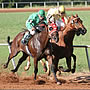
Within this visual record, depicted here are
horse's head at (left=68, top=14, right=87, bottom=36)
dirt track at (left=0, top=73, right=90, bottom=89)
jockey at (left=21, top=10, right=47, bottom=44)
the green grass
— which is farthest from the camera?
the green grass

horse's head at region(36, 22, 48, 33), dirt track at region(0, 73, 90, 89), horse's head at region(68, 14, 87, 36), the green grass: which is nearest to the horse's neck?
horse's head at region(68, 14, 87, 36)

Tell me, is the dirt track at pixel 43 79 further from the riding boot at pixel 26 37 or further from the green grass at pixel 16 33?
the riding boot at pixel 26 37

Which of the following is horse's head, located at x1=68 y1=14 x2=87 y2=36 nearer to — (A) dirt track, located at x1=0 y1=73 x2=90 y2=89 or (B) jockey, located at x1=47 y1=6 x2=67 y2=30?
(B) jockey, located at x1=47 y1=6 x2=67 y2=30

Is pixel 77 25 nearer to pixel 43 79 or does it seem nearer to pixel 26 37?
pixel 26 37

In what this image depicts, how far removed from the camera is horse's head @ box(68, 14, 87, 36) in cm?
786

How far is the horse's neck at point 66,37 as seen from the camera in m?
8.20

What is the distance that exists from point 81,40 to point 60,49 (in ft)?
28.6

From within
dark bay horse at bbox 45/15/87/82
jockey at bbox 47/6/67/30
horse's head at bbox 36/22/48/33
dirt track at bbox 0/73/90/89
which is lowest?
dirt track at bbox 0/73/90/89

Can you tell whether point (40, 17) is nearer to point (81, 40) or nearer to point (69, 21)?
point (69, 21)

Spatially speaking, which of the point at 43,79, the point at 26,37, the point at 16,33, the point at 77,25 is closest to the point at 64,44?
the point at 77,25

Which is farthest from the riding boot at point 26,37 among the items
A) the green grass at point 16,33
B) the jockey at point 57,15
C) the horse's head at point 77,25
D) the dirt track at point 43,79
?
the green grass at point 16,33

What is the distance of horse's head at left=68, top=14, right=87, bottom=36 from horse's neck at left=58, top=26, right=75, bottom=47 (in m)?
0.15

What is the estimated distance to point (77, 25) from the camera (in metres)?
7.93

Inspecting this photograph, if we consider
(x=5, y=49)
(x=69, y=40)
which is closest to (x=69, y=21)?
(x=69, y=40)
